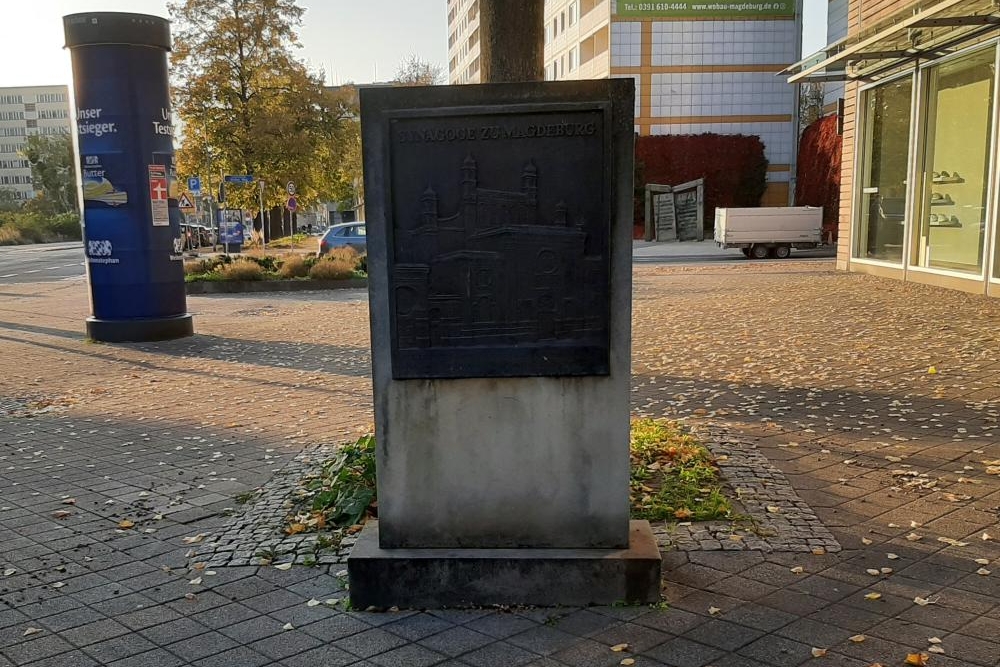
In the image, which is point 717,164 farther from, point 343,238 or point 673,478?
point 673,478

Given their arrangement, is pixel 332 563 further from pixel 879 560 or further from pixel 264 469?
pixel 879 560

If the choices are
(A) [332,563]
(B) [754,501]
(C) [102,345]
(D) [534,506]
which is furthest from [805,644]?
(C) [102,345]

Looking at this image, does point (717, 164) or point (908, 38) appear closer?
point (908, 38)

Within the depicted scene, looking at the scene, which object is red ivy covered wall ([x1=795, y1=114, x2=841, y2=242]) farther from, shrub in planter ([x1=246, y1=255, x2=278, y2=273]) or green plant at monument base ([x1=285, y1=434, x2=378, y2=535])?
green plant at monument base ([x1=285, y1=434, x2=378, y2=535])

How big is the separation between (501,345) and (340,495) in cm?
174

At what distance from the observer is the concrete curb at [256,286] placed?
20281mm

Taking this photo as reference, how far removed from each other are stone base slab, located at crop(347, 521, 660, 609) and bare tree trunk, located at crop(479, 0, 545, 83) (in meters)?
2.74

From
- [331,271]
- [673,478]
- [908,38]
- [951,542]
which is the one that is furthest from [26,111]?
[951,542]

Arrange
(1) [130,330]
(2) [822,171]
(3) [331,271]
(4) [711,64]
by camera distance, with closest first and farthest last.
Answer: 1. (1) [130,330]
2. (3) [331,271]
3. (2) [822,171]
4. (4) [711,64]

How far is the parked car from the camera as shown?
1036 inches

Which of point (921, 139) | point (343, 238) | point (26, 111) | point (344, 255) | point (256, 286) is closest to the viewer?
point (921, 139)

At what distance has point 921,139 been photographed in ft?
50.6

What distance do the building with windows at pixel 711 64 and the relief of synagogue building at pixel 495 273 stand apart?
44.5 meters

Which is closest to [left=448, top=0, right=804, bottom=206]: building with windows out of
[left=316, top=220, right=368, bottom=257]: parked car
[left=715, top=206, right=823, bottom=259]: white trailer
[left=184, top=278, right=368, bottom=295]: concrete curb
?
[left=715, top=206, right=823, bottom=259]: white trailer
